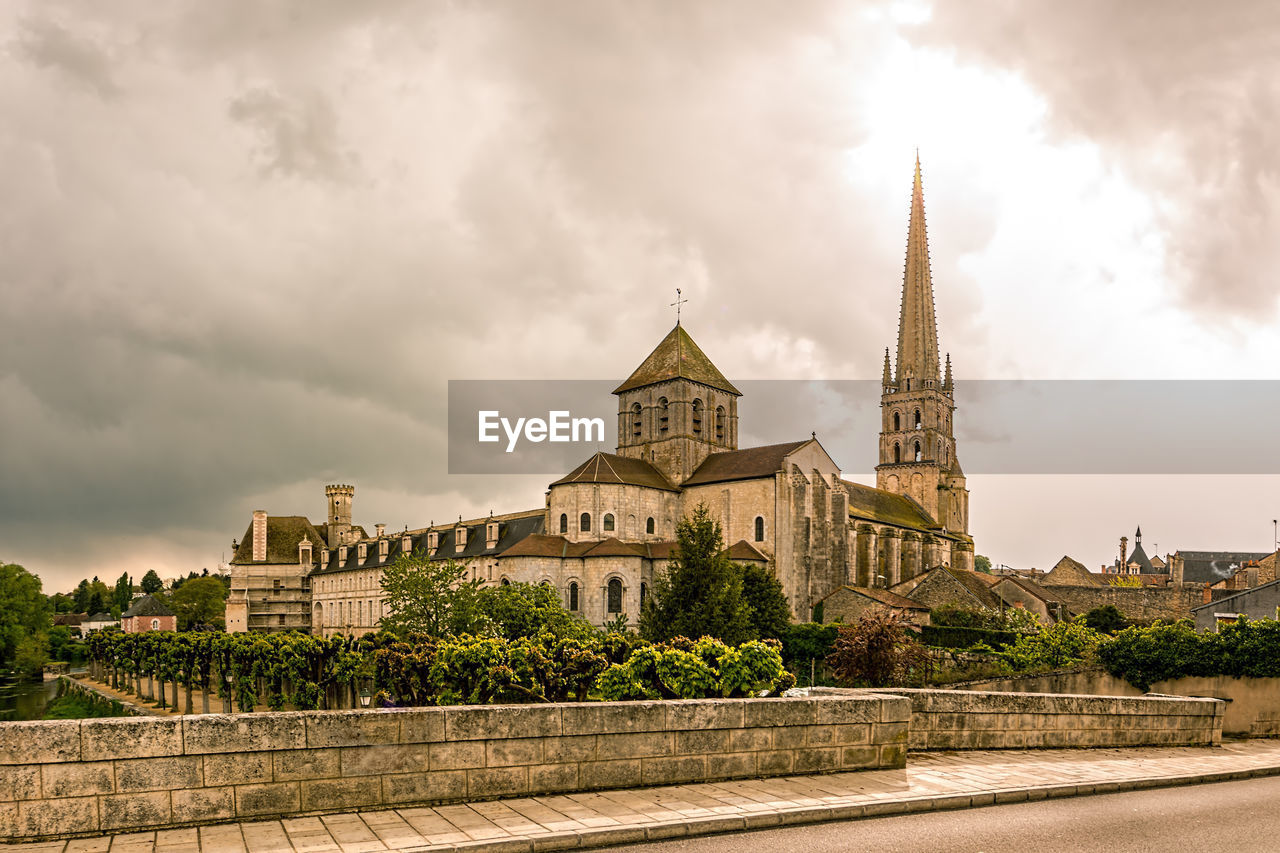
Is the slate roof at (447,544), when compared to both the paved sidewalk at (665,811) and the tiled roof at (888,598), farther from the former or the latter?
the paved sidewalk at (665,811)

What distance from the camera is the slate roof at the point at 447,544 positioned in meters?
77.7

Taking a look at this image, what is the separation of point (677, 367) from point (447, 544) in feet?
87.2

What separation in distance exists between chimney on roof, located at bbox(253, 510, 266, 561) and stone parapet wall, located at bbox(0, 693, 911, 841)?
107401 millimetres

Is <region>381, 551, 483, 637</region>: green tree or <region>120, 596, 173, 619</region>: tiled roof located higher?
<region>381, 551, 483, 637</region>: green tree

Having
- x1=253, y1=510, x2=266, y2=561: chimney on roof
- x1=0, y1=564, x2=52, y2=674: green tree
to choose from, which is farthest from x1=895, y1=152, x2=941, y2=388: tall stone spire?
x1=0, y1=564, x2=52, y2=674: green tree

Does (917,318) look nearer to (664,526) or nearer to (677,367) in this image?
(677,367)

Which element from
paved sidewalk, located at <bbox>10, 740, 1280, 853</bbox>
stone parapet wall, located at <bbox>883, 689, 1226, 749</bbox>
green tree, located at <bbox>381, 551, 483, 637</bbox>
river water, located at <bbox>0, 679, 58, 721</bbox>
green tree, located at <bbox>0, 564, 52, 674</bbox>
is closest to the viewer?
paved sidewalk, located at <bbox>10, 740, 1280, 853</bbox>

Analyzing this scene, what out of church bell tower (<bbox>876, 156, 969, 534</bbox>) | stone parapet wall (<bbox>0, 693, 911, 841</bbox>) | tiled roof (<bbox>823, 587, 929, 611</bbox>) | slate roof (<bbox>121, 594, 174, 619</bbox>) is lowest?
slate roof (<bbox>121, 594, 174, 619</bbox>)

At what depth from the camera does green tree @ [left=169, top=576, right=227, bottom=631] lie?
130 meters

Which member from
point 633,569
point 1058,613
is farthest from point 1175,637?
point 1058,613

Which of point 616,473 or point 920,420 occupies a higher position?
point 920,420

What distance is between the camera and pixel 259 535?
110 metres

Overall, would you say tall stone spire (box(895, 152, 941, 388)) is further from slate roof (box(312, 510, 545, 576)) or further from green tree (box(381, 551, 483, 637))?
green tree (box(381, 551, 483, 637))

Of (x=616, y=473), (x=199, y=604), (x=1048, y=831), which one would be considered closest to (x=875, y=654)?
(x=1048, y=831)
